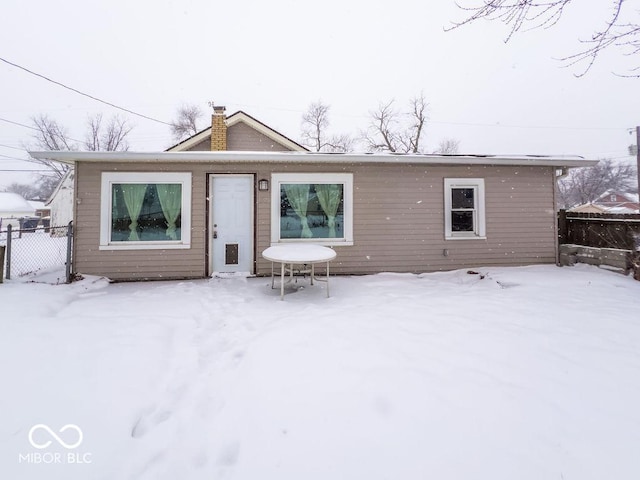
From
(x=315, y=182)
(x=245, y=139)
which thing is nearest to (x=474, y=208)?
(x=315, y=182)

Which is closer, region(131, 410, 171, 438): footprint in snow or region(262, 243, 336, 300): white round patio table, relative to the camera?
region(131, 410, 171, 438): footprint in snow

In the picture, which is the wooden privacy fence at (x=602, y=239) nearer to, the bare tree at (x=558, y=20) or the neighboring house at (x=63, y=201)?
the bare tree at (x=558, y=20)

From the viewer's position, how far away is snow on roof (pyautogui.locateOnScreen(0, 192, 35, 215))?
3383 centimetres

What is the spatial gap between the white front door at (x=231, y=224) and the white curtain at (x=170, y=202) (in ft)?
2.33

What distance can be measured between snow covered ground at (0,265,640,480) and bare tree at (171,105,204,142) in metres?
30.9

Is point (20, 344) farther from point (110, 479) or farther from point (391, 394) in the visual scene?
point (391, 394)

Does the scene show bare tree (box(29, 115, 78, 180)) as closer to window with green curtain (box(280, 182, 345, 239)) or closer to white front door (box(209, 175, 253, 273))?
white front door (box(209, 175, 253, 273))

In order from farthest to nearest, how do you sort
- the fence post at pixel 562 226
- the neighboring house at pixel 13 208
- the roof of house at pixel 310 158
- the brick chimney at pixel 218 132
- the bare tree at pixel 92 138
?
the neighboring house at pixel 13 208 → the bare tree at pixel 92 138 → the brick chimney at pixel 218 132 → the fence post at pixel 562 226 → the roof of house at pixel 310 158

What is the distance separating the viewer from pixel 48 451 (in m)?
1.77

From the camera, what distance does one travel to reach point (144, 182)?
6410 mm

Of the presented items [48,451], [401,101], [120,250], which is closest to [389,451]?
[48,451]

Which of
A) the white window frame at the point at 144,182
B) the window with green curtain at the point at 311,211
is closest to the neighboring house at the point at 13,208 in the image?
the white window frame at the point at 144,182

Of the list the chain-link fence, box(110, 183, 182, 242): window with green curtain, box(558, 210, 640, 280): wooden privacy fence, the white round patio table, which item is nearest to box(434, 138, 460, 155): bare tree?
box(558, 210, 640, 280): wooden privacy fence

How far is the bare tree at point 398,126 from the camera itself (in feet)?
98.8
